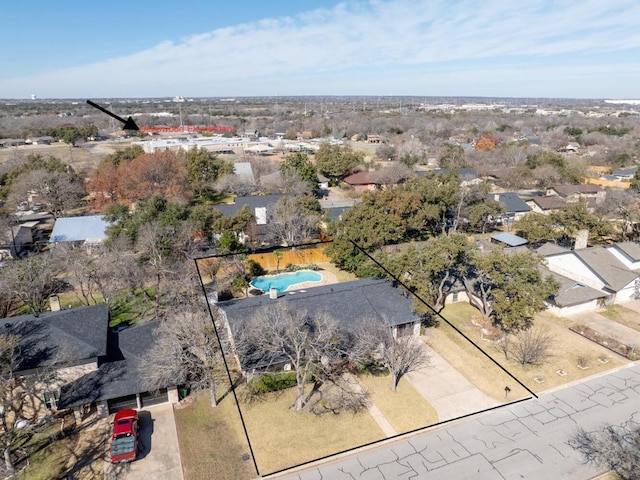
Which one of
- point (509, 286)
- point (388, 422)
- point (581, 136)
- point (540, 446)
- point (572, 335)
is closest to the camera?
→ point (540, 446)

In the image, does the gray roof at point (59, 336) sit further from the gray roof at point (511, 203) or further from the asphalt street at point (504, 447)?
the gray roof at point (511, 203)

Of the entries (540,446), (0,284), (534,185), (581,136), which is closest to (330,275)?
(540,446)

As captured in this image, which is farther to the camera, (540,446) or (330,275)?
(330,275)

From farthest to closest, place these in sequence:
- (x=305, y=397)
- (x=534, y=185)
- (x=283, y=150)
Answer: (x=283, y=150) < (x=534, y=185) < (x=305, y=397)

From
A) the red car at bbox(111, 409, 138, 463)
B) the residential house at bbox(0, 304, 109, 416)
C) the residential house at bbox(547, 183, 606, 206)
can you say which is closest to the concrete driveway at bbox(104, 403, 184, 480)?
the red car at bbox(111, 409, 138, 463)

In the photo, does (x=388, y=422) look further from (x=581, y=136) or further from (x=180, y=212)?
(x=581, y=136)

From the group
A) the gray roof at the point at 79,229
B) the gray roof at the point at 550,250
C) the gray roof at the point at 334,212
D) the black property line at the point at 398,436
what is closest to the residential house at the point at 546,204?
the gray roof at the point at 550,250
